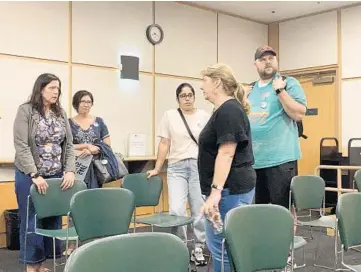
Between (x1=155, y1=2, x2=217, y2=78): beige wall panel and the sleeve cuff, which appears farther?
(x1=155, y1=2, x2=217, y2=78): beige wall panel

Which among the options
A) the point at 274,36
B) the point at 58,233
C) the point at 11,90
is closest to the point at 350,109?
the point at 274,36

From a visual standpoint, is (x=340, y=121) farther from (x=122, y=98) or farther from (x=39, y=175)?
(x=39, y=175)

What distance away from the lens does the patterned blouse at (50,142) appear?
3283 mm

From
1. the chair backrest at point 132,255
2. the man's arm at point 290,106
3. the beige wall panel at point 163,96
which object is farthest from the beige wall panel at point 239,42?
the chair backrest at point 132,255

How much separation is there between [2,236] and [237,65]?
4.28 metres

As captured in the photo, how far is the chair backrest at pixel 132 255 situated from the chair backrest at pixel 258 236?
1.39ft

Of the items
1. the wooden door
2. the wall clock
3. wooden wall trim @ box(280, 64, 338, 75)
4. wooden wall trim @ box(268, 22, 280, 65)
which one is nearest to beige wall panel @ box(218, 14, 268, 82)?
wooden wall trim @ box(268, 22, 280, 65)

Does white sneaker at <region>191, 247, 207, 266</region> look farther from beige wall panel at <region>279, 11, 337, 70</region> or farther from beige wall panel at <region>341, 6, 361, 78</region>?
beige wall panel at <region>279, 11, 337, 70</region>

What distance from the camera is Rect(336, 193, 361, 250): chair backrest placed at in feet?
8.23

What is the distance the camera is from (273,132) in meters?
3.06

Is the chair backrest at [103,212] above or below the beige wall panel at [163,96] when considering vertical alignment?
below

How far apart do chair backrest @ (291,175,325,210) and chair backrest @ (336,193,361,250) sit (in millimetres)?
1059

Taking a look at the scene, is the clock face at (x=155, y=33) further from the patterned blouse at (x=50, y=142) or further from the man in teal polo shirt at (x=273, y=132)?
the man in teal polo shirt at (x=273, y=132)

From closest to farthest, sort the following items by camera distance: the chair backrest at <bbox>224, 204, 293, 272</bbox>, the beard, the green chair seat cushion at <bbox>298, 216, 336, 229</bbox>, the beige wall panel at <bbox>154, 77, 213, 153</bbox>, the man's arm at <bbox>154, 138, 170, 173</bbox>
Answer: the chair backrest at <bbox>224, 204, 293, 272</bbox>
the beard
the green chair seat cushion at <bbox>298, 216, 336, 229</bbox>
the man's arm at <bbox>154, 138, 170, 173</bbox>
the beige wall panel at <bbox>154, 77, 213, 153</bbox>
